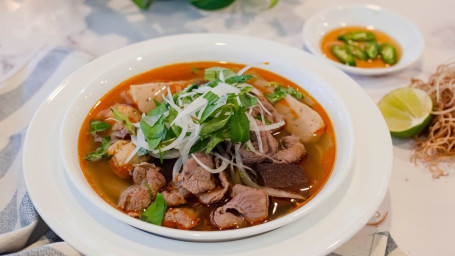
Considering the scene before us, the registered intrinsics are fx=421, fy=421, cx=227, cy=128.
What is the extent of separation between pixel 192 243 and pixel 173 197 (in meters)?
0.29

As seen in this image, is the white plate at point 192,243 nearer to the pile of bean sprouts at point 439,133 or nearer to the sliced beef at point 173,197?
the sliced beef at point 173,197

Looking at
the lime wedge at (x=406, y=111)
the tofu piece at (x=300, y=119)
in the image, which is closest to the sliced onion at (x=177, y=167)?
the tofu piece at (x=300, y=119)

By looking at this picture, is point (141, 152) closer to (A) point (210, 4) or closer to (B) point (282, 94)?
(B) point (282, 94)

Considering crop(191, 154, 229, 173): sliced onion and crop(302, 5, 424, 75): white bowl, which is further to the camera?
crop(302, 5, 424, 75): white bowl

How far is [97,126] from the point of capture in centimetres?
204

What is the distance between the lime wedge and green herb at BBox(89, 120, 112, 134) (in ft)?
5.17

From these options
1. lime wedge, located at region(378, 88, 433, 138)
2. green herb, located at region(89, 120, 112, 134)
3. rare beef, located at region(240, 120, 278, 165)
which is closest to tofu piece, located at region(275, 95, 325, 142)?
rare beef, located at region(240, 120, 278, 165)

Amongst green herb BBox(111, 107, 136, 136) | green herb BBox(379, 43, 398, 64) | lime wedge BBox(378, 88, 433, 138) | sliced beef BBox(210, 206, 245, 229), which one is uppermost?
A: green herb BBox(111, 107, 136, 136)

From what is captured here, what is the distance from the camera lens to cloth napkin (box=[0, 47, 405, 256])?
1.64 metres

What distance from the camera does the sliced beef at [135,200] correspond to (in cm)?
171

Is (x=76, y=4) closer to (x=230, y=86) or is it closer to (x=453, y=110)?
(x=230, y=86)

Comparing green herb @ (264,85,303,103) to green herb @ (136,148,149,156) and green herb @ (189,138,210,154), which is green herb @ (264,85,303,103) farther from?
green herb @ (136,148,149,156)

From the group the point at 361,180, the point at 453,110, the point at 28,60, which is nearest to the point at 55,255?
the point at 361,180

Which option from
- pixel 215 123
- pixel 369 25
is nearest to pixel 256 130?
pixel 215 123
